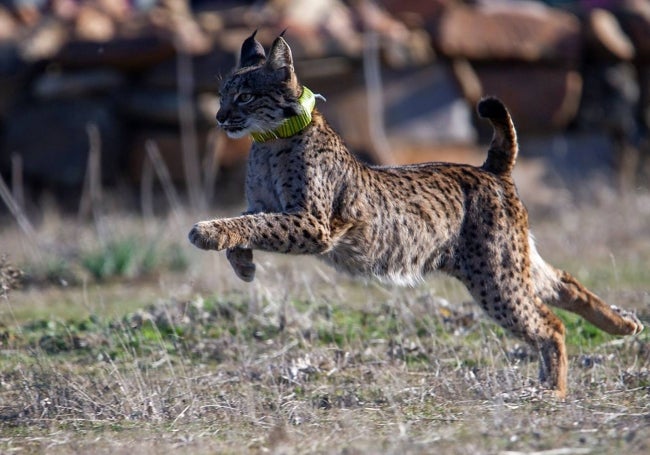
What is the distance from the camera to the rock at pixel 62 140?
15.0 m

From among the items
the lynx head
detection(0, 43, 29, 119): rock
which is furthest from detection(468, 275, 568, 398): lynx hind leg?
detection(0, 43, 29, 119): rock

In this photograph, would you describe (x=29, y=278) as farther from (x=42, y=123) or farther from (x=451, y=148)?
(x=451, y=148)

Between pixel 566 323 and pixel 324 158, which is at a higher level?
pixel 324 158

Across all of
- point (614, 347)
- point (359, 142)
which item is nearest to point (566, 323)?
point (614, 347)

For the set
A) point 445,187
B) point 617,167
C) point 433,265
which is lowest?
point 617,167

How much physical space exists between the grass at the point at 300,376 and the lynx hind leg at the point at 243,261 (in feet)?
2.34

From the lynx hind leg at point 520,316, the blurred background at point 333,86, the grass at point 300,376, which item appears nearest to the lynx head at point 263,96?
the grass at point 300,376

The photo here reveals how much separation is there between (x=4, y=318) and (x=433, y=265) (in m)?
3.46

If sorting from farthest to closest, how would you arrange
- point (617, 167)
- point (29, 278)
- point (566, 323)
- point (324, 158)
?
1. point (617, 167)
2. point (29, 278)
3. point (566, 323)
4. point (324, 158)

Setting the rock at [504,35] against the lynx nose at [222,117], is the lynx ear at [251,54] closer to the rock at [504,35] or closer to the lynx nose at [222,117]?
the lynx nose at [222,117]

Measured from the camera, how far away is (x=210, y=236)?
232 inches

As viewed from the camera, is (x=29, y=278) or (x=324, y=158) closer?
(x=324, y=158)

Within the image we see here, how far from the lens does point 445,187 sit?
695 centimetres

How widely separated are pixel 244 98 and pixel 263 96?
0.12 m
